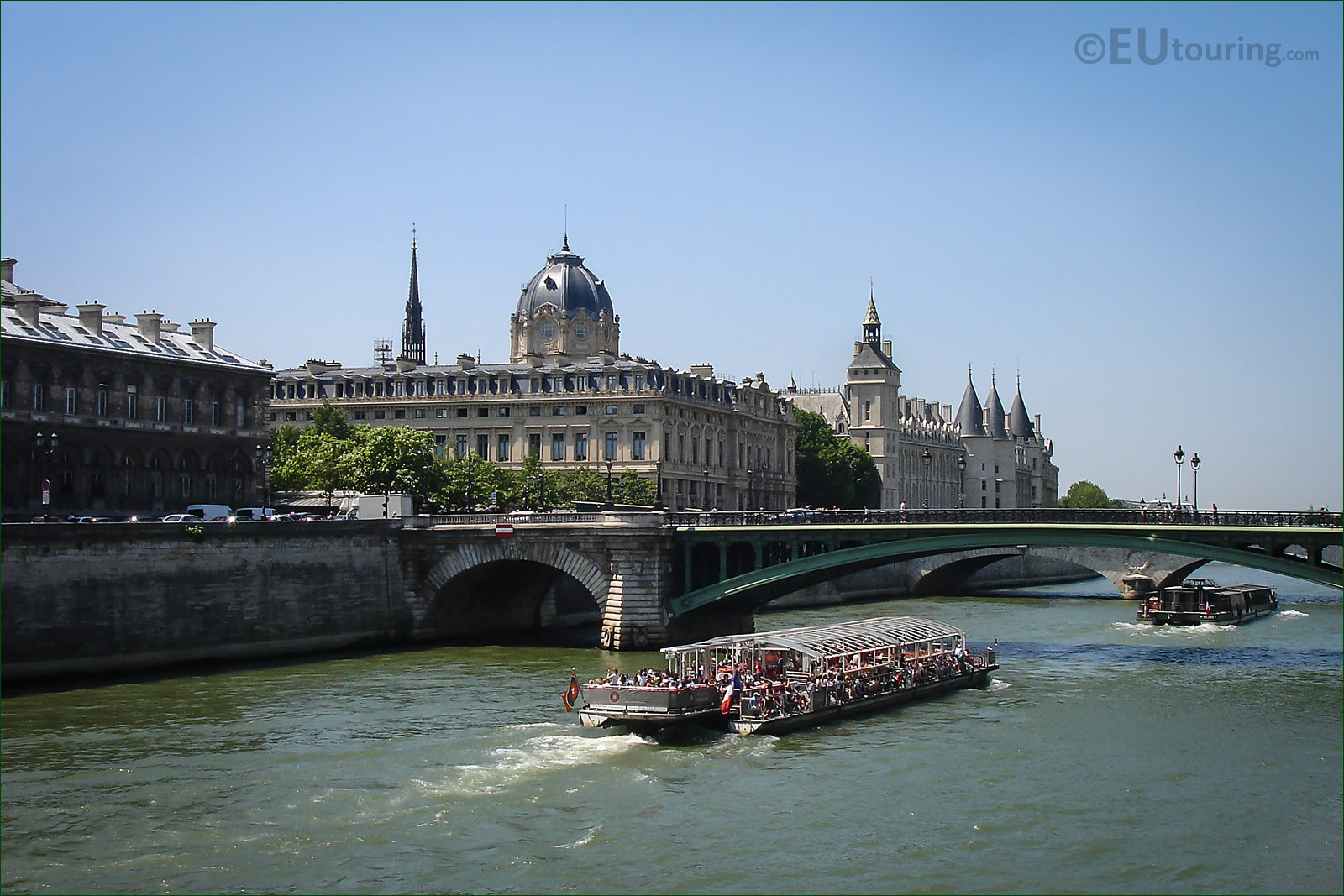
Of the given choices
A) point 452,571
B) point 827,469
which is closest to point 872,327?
point 827,469

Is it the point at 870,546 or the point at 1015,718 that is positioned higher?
the point at 870,546

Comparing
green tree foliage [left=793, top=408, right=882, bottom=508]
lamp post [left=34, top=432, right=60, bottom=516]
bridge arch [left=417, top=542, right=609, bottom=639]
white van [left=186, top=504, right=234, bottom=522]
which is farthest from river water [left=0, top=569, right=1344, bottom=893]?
green tree foliage [left=793, top=408, right=882, bottom=508]

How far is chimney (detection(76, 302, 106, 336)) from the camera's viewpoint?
67.4 metres

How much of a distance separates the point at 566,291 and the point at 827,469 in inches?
1297

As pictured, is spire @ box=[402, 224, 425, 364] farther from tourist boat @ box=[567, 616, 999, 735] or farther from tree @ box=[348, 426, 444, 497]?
tourist boat @ box=[567, 616, 999, 735]

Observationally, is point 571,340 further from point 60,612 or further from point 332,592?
point 60,612

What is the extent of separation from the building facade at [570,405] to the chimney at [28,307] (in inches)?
1743

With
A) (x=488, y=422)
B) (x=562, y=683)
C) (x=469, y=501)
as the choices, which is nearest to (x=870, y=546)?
(x=562, y=683)

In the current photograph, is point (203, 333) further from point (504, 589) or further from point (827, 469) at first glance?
point (827, 469)

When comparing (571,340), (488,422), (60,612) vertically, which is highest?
(571,340)

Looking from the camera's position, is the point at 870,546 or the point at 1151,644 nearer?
the point at 870,546

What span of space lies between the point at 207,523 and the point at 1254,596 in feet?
203

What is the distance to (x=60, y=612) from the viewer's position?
169ft

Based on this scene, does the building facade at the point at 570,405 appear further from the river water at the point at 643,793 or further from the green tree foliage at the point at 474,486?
the river water at the point at 643,793
